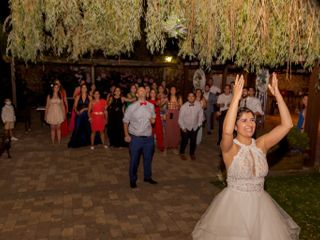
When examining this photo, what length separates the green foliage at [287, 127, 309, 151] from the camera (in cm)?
870

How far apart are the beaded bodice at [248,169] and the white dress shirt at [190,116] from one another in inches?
213

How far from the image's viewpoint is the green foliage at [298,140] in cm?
870

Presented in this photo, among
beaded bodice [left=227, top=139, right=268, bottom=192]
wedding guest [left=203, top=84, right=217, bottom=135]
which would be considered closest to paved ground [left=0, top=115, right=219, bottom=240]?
beaded bodice [left=227, top=139, right=268, bottom=192]

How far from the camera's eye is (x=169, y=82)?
1939 centimetres

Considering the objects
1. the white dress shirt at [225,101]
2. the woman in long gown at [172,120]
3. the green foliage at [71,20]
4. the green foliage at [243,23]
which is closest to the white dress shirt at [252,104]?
the white dress shirt at [225,101]

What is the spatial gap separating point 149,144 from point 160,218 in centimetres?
177

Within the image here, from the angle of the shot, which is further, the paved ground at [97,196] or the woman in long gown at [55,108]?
the woman in long gown at [55,108]

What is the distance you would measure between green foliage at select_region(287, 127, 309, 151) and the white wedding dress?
214 inches

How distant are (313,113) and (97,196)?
19.3 feet

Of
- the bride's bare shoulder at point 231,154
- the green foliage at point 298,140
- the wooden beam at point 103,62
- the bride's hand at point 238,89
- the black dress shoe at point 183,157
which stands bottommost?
the black dress shoe at point 183,157

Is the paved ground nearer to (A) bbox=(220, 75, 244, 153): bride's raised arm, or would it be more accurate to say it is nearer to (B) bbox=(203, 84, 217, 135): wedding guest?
(A) bbox=(220, 75, 244, 153): bride's raised arm

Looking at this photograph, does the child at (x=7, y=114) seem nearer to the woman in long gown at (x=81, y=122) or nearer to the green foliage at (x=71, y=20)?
the woman in long gown at (x=81, y=122)

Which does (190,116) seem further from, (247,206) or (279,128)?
(247,206)

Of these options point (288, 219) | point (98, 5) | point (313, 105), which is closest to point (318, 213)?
point (288, 219)
